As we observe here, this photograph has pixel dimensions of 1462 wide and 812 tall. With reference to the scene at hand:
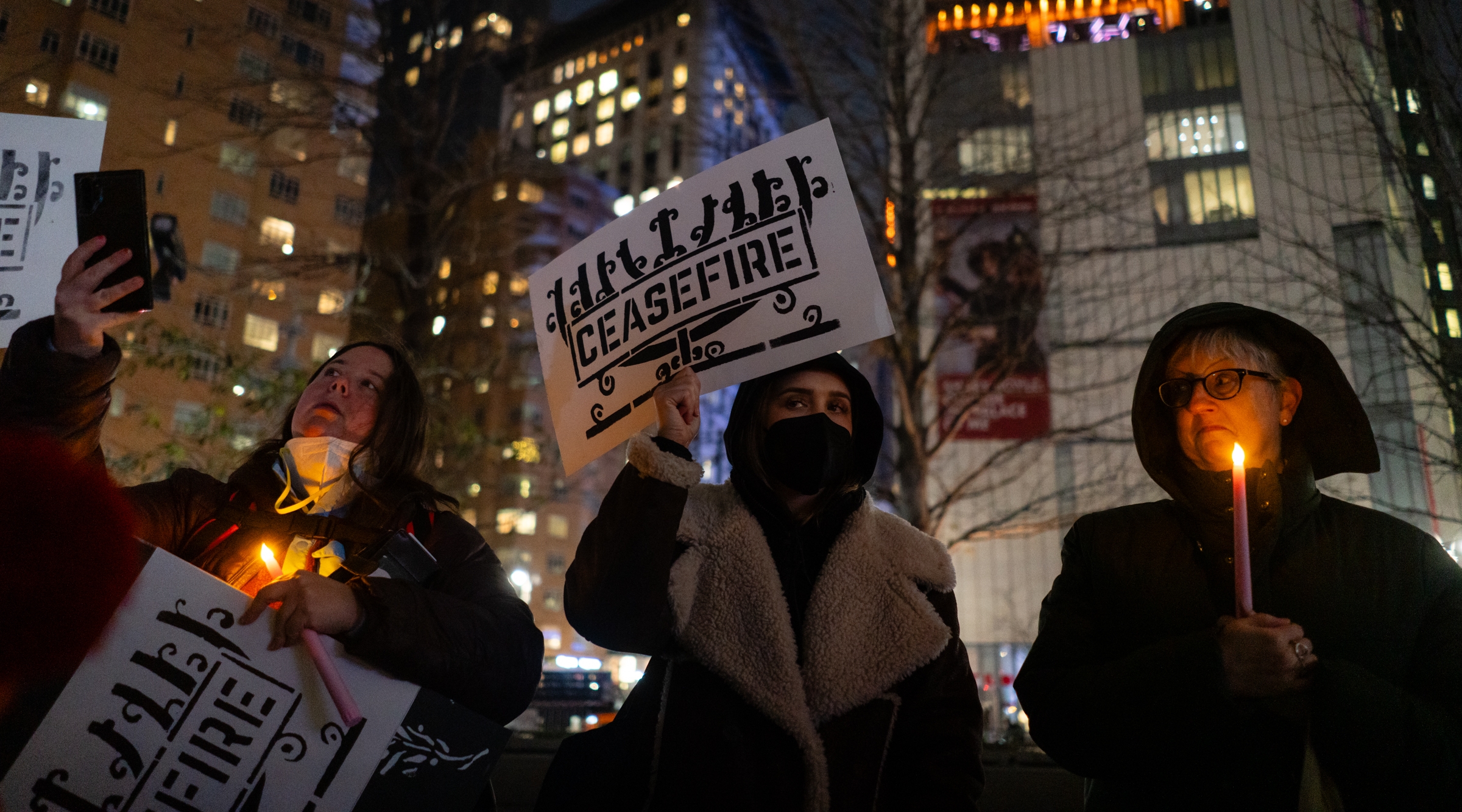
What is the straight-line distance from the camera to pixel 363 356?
3143mm

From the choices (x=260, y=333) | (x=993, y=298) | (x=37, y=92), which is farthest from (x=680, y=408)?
(x=260, y=333)

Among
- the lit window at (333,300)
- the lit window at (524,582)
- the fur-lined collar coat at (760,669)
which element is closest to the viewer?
the fur-lined collar coat at (760,669)

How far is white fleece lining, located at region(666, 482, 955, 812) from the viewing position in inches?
97.4

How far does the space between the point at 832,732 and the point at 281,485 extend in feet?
5.70

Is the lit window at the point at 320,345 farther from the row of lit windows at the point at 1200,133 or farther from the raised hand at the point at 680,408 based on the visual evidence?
the raised hand at the point at 680,408

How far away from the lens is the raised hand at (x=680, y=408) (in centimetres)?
275

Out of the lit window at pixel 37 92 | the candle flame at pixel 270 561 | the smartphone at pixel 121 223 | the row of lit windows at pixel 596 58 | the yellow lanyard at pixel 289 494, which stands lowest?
the candle flame at pixel 270 561

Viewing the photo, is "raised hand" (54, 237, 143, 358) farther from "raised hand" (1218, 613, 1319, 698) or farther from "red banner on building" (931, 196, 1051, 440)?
"red banner on building" (931, 196, 1051, 440)

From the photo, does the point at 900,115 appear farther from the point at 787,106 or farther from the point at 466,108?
the point at 466,108

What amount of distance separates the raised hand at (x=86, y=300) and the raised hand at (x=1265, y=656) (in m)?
3.02

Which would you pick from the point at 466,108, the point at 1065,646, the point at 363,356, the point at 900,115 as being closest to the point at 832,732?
the point at 1065,646

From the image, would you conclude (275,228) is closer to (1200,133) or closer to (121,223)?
(1200,133)

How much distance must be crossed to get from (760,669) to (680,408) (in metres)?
0.82

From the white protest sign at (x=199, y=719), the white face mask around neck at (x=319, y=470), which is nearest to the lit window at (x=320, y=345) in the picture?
the white face mask around neck at (x=319, y=470)
